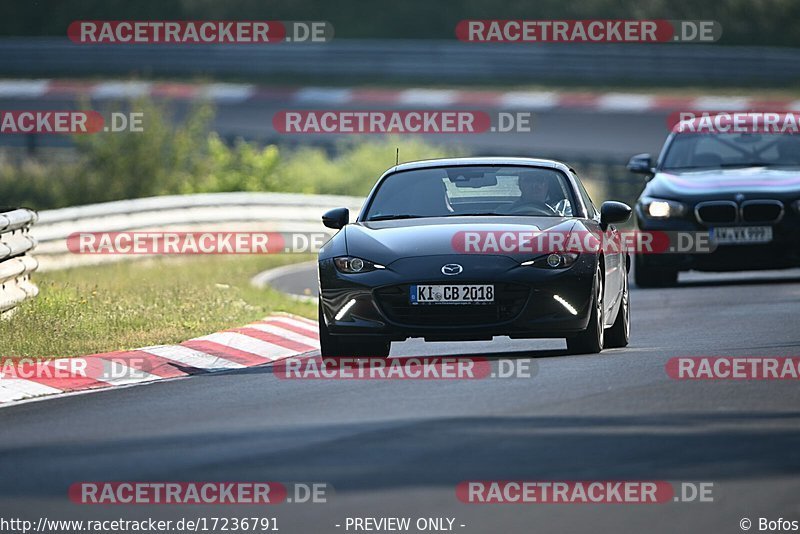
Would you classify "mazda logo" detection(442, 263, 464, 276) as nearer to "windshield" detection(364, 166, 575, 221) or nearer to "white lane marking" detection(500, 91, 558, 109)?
"windshield" detection(364, 166, 575, 221)

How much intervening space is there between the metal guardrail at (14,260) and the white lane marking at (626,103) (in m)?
25.8

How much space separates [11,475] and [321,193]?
29.1 metres

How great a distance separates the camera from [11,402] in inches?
454

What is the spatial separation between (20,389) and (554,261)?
3.50 metres

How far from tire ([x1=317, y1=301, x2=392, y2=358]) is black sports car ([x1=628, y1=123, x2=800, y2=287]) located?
670 centimetres

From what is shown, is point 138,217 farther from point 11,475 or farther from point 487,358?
point 11,475

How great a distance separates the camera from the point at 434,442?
360 inches

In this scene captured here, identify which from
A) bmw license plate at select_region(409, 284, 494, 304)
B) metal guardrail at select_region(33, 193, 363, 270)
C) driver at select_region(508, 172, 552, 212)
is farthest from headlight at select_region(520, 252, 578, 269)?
metal guardrail at select_region(33, 193, 363, 270)

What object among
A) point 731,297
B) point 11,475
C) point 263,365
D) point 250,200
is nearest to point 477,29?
point 250,200

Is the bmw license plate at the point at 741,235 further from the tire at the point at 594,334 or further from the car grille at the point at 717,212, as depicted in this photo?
the tire at the point at 594,334

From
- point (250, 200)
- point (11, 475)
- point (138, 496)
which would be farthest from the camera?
point (250, 200)

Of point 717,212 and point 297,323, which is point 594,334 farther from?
point 717,212

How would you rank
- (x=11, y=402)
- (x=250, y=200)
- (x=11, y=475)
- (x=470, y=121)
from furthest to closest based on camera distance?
(x=470, y=121) < (x=250, y=200) < (x=11, y=402) < (x=11, y=475)

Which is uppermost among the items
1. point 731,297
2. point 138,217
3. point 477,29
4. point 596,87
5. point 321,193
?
point 477,29
